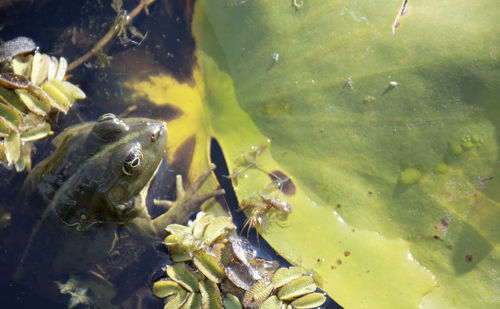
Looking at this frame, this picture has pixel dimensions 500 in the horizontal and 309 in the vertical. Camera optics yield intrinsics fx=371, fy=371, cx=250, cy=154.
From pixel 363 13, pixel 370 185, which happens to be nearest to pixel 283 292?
pixel 370 185

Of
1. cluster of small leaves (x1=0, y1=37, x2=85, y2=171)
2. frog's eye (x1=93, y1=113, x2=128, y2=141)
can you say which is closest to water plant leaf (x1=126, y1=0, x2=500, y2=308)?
frog's eye (x1=93, y1=113, x2=128, y2=141)

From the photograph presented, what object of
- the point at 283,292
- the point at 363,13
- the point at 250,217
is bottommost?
the point at 283,292

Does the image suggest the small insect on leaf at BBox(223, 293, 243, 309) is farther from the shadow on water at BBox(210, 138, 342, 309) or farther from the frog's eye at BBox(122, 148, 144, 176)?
the frog's eye at BBox(122, 148, 144, 176)

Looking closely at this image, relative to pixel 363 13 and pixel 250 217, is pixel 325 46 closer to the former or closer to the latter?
pixel 363 13

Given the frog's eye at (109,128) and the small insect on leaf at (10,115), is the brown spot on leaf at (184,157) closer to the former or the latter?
the frog's eye at (109,128)

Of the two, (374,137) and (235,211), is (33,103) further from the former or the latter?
(374,137)

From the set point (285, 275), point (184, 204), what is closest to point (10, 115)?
point (184, 204)
